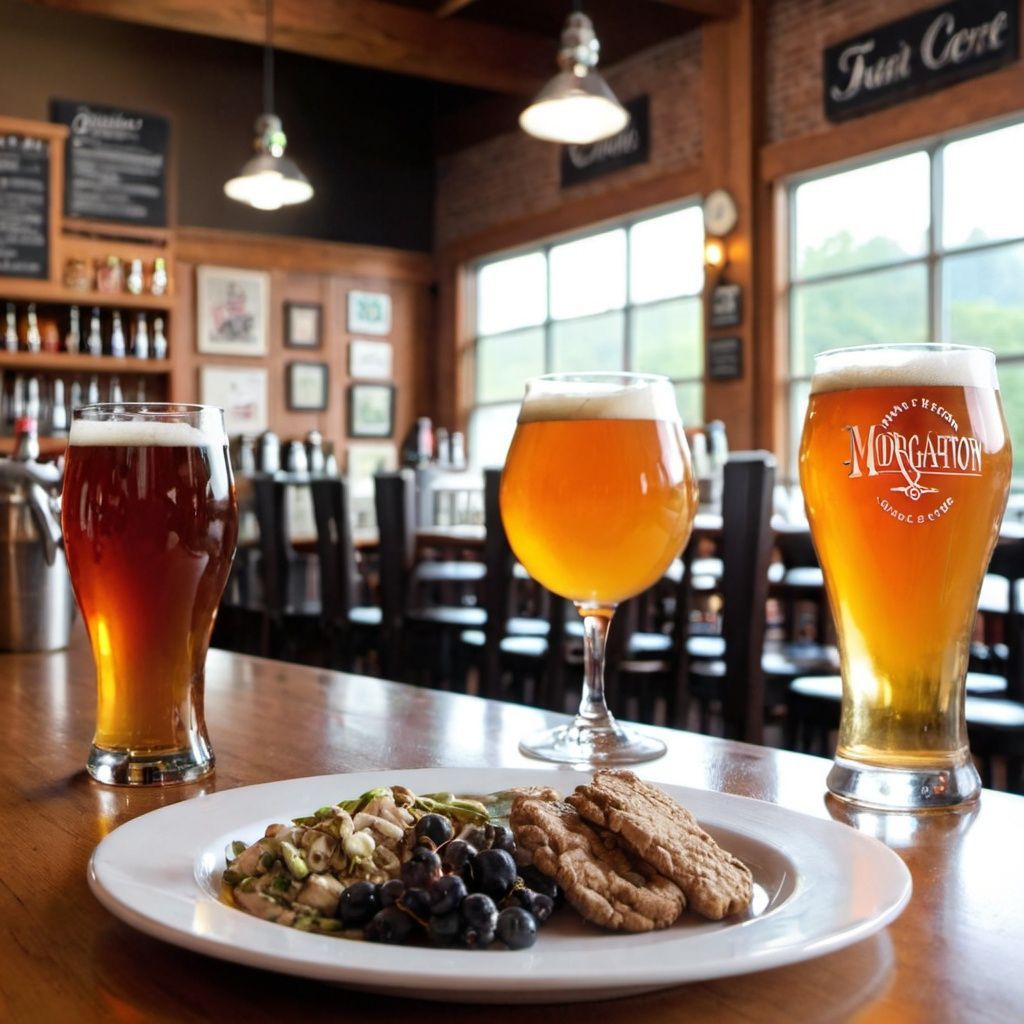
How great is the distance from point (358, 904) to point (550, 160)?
8.80 meters

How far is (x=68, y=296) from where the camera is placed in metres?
7.78

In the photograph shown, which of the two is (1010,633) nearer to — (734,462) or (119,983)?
(734,462)

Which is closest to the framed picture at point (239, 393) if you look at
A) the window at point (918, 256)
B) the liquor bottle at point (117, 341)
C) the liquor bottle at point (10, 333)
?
the liquor bottle at point (117, 341)

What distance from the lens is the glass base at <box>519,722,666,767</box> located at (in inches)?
31.5

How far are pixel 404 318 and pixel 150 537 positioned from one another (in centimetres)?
940

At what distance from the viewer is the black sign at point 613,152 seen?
8.00 m

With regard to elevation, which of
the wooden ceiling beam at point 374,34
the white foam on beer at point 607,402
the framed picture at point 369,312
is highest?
the wooden ceiling beam at point 374,34

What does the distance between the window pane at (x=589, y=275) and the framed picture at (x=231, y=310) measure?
2201mm

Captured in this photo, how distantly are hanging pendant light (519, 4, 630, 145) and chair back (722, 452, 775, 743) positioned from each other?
2602 mm

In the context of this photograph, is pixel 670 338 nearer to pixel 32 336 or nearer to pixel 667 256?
pixel 667 256

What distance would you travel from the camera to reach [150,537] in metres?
0.76

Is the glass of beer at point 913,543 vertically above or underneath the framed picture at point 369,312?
underneath

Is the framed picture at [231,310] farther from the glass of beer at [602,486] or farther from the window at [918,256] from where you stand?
the glass of beer at [602,486]

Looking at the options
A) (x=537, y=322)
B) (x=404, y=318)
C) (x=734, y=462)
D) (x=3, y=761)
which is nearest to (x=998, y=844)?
(x=3, y=761)
